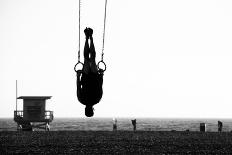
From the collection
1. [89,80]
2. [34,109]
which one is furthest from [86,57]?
[34,109]

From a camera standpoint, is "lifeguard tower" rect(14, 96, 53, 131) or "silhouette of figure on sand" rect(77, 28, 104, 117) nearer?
"silhouette of figure on sand" rect(77, 28, 104, 117)

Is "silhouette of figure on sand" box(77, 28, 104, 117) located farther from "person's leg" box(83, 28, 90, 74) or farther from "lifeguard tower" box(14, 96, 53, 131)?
"lifeguard tower" box(14, 96, 53, 131)

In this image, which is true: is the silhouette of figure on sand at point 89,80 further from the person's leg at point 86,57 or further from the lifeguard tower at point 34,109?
the lifeguard tower at point 34,109

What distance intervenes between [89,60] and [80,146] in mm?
24877

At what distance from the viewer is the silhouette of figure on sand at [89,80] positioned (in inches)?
415

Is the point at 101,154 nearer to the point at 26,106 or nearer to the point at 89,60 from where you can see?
the point at 89,60

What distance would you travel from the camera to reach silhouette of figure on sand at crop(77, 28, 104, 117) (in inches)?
415

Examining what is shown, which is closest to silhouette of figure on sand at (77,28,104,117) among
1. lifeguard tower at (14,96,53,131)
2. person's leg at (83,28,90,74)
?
person's leg at (83,28,90,74)

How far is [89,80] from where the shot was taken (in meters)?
10.6

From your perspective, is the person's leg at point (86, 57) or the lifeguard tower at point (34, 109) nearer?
the person's leg at point (86, 57)

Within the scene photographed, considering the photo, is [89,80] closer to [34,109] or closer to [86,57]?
[86,57]

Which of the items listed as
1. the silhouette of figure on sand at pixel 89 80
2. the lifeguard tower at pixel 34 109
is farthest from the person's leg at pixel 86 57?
the lifeguard tower at pixel 34 109

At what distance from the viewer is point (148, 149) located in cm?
3198

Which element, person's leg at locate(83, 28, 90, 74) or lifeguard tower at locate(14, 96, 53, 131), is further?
lifeguard tower at locate(14, 96, 53, 131)
